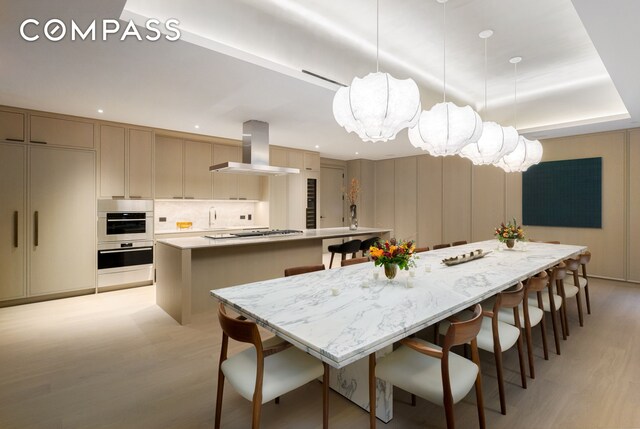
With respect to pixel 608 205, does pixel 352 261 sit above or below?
below

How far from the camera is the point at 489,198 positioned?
651cm

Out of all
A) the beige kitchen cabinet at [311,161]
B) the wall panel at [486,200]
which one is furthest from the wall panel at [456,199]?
the beige kitchen cabinet at [311,161]

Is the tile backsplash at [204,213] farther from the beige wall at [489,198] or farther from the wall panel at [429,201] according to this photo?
the wall panel at [429,201]

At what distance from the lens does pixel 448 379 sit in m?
1.45

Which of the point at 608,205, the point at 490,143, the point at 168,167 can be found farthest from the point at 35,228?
the point at 608,205

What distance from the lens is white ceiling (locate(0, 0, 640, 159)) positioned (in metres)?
2.46

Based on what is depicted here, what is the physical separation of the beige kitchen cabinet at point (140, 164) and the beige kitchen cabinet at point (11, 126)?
120 cm

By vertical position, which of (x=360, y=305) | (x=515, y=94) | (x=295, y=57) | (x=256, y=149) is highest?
(x=515, y=94)

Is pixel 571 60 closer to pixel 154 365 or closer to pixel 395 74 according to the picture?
pixel 395 74

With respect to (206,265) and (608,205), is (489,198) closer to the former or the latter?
(608,205)

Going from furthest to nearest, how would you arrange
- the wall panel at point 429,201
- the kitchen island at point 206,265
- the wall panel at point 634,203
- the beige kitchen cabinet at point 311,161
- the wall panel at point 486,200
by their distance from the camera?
the wall panel at point 429,201
the beige kitchen cabinet at point 311,161
the wall panel at point 486,200
the wall panel at point 634,203
the kitchen island at point 206,265

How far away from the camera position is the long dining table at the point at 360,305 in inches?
53.3

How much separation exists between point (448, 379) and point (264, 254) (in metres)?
3.18

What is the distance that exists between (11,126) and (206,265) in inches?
119
